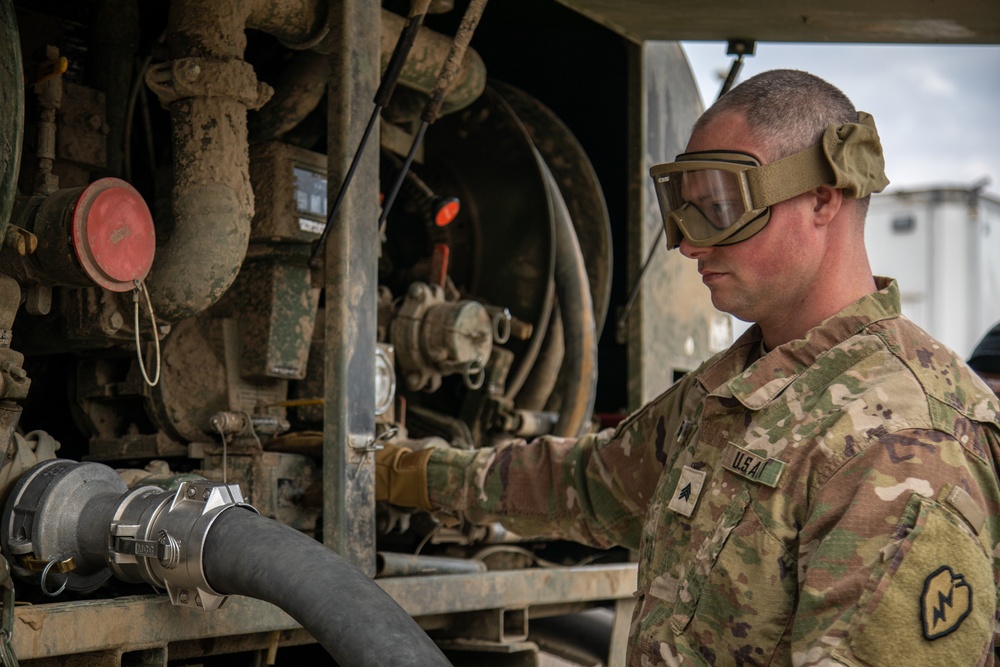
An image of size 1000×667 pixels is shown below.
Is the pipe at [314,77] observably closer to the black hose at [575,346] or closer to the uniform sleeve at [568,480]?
the black hose at [575,346]

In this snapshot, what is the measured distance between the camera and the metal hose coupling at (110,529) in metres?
2.18

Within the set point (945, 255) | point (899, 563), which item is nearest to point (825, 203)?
point (899, 563)

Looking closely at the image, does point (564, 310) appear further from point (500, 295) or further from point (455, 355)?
point (455, 355)

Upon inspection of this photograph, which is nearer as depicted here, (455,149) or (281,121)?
(281,121)

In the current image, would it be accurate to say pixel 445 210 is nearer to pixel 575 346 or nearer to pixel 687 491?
pixel 575 346

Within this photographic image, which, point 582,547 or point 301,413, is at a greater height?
point 301,413

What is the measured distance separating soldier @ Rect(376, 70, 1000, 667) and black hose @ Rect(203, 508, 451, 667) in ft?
1.36

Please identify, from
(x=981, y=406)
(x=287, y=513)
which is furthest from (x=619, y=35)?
(x=981, y=406)

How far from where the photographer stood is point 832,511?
1873mm

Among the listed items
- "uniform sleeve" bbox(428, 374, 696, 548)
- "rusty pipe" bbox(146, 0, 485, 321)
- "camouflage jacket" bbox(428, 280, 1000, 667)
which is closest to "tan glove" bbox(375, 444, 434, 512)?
"uniform sleeve" bbox(428, 374, 696, 548)

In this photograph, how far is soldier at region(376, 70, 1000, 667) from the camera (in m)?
1.79

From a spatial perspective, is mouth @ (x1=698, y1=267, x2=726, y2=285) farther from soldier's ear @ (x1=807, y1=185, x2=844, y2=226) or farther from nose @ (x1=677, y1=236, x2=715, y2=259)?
soldier's ear @ (x1=807, y1=185, x2=844, y2=226)

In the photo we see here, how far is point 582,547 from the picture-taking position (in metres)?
3.98

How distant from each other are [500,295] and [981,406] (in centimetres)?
204
